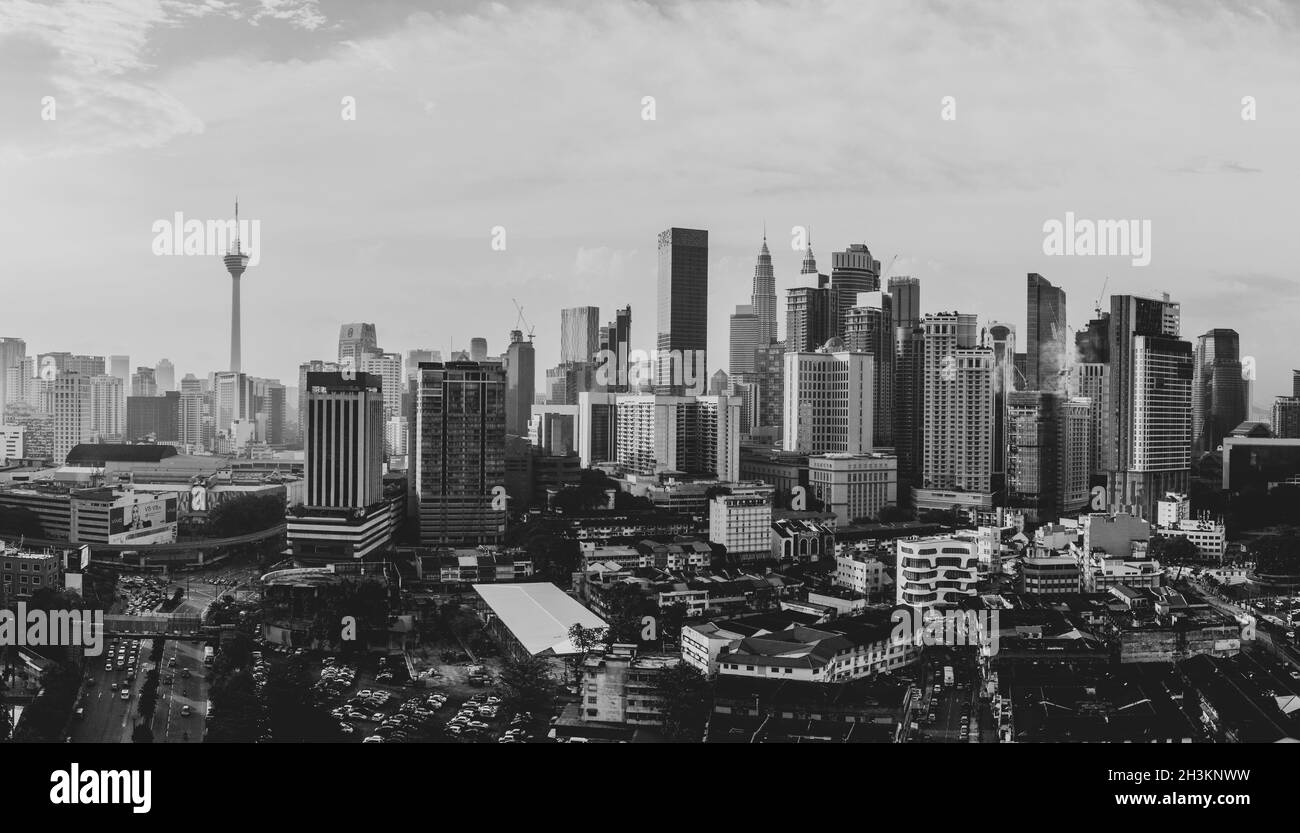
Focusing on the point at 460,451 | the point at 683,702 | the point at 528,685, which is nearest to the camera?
the point at 683,702

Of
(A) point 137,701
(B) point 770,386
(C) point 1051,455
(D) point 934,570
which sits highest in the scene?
(B) point 770,386

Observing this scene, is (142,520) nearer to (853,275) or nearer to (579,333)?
(579,333)

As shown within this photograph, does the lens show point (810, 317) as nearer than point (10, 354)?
No

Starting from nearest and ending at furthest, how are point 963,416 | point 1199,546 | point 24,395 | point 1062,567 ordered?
point 1062,567 → point 1199,546 → point 24,395 → point 963,416

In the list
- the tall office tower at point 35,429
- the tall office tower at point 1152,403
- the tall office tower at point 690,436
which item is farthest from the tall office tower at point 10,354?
the tall office tower at point 1152,403

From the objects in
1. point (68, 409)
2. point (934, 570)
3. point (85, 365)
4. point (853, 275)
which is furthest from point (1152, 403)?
point (68, 409)
